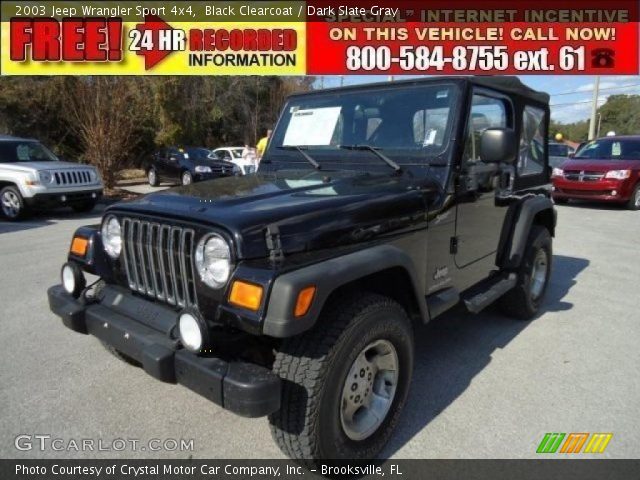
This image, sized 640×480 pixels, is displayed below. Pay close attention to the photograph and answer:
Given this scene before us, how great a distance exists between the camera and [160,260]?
229 cm

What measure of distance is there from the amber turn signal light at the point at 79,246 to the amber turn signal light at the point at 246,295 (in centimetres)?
130

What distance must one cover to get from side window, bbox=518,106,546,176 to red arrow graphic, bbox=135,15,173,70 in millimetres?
9909

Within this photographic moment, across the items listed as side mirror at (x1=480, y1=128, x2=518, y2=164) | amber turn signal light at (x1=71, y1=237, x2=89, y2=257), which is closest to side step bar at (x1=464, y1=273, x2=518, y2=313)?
Result: side mirror at (x1=480, y1=128, x2=518, y2=164)

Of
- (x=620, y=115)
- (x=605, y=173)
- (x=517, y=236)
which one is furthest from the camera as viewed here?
(x=620, y=115)

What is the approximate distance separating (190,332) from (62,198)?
9008 millimetres

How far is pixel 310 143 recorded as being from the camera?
343 cm

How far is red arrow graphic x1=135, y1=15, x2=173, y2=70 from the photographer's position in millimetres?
11305

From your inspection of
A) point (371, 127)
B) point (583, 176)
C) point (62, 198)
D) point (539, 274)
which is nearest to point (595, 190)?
point (583, 176)

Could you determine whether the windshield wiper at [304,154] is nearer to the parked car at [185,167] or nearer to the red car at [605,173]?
the red car at [605,173]

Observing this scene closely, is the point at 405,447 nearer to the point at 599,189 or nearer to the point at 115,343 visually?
the point at 115,343

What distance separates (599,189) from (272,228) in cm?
1153

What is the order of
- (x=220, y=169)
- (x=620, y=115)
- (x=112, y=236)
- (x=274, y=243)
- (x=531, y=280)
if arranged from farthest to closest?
(x=620, y=115)
(x=220, y=169)
(x=531, y=280)
(x=112, y=236)
(x=274, y=243)

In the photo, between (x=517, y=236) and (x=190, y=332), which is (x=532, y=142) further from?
(x=190, y=332)

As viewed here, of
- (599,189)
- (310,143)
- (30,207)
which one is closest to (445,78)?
(310,143)
